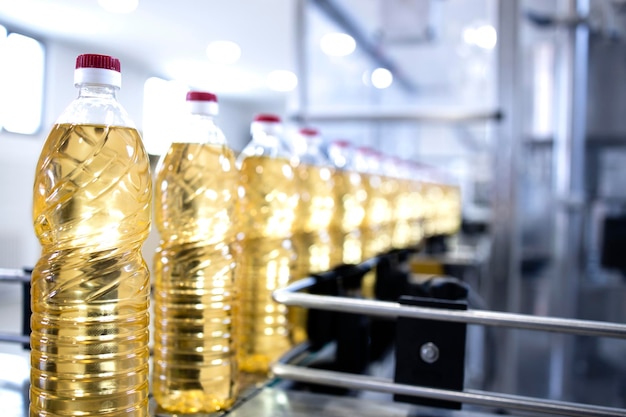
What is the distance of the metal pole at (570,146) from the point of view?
230 centimetres

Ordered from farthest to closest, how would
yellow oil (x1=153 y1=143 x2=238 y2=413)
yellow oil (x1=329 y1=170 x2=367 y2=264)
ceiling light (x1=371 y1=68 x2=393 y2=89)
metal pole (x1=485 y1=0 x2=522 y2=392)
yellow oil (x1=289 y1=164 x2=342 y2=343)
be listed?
ceiling light (x1=371 y1=68 x2=393 y2=89), metal pole (x1=485 y1=0 x2=522 y2=392), yellow oil (x1=329 y1=170 x2=367 y2=264), yellow oil (x1=289 y1=164 x2=342 y2=343), yellow oil (x1=153 y1=143 x2=238 y2=413)

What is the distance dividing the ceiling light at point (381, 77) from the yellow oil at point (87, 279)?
205 centimetres

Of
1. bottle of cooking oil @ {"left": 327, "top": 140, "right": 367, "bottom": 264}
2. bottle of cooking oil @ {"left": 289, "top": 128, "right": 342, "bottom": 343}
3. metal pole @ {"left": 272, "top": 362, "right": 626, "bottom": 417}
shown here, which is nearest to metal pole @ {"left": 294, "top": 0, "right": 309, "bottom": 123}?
bottle of cooking oil @ {"left": 327, "top": 140, "right": 367, "bottom": 264}

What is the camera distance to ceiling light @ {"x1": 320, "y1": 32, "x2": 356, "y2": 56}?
2.50 m

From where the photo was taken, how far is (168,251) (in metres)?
0.82

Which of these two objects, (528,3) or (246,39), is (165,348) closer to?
(528,3)

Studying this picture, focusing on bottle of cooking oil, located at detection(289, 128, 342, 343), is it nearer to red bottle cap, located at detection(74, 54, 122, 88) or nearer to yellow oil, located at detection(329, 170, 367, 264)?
yellow oil, located at detection(329, 170, 367, 264)

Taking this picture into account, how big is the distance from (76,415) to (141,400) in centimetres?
8

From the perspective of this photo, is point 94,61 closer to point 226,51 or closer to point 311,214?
point 311,214

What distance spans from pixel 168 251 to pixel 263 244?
10.5 inches

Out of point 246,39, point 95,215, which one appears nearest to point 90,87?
point 95,215

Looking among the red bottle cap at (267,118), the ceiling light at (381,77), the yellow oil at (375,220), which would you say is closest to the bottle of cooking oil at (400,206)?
the yellow oil at (375,220)

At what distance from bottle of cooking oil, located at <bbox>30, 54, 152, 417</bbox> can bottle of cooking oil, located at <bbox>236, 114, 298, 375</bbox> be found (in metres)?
0.37

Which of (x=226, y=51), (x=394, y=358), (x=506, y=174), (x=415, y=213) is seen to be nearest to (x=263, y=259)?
(x=394, y=358)
